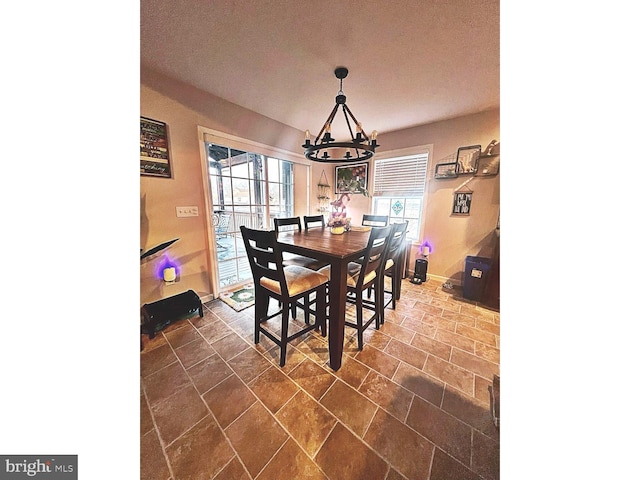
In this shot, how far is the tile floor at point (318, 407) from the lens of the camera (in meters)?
0.98

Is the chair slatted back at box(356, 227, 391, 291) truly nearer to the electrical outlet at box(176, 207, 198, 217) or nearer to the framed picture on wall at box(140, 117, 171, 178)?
the electrical outlet at box(176, 207, 198, 217)

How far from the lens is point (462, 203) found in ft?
9.39

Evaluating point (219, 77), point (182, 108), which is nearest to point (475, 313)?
point (219, 77)

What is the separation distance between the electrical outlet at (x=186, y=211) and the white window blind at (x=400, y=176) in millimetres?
2786

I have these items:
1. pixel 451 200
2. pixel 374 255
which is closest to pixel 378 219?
pixel 451 200

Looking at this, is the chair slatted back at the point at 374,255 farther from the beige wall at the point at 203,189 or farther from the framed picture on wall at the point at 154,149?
the framed picture on wall at the point at 154,149

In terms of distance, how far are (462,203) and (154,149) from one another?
3714mm

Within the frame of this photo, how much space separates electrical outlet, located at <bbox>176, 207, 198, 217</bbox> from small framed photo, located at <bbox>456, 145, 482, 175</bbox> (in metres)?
3.41

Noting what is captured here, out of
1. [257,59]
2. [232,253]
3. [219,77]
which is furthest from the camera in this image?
[232,253]
